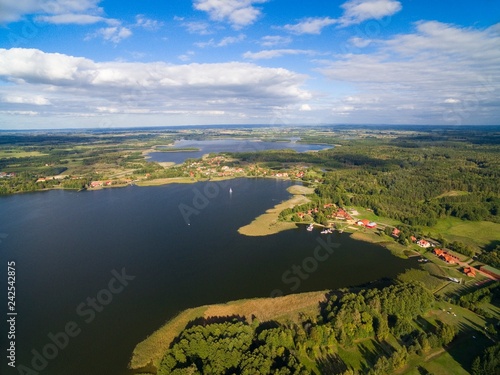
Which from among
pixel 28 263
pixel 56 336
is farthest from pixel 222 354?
pixel 28 263

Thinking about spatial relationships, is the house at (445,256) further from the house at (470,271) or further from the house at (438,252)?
the house at (470,271)

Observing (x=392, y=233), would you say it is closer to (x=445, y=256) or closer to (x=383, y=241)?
(x=383, y=241)

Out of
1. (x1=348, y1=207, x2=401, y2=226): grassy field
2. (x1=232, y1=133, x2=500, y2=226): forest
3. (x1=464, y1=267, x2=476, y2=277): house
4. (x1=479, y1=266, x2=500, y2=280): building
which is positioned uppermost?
(x1=232, y1=133, x2=500, y2=226): forest

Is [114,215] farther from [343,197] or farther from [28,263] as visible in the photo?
[343,197]

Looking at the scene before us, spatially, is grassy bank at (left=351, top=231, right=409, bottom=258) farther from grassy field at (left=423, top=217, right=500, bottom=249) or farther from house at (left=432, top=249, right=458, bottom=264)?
grassy field at (left=423, top=217, right=500, bottom=249)

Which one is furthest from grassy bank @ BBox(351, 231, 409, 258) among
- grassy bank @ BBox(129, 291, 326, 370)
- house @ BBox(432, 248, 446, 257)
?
grassy bank @ BBox(129, 291, 326, 370)

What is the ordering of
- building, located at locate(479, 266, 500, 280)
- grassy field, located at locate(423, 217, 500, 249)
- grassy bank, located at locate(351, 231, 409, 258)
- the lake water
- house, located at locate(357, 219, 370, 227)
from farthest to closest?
house, located at locate(357, 219, 370, 227) < grassy field, located at locate(423, 217, 500, 249) < grassy bank, located at locate(351, 231, 409, 258) < building, located at locate(479, 266, 500, 280) < the lake water
